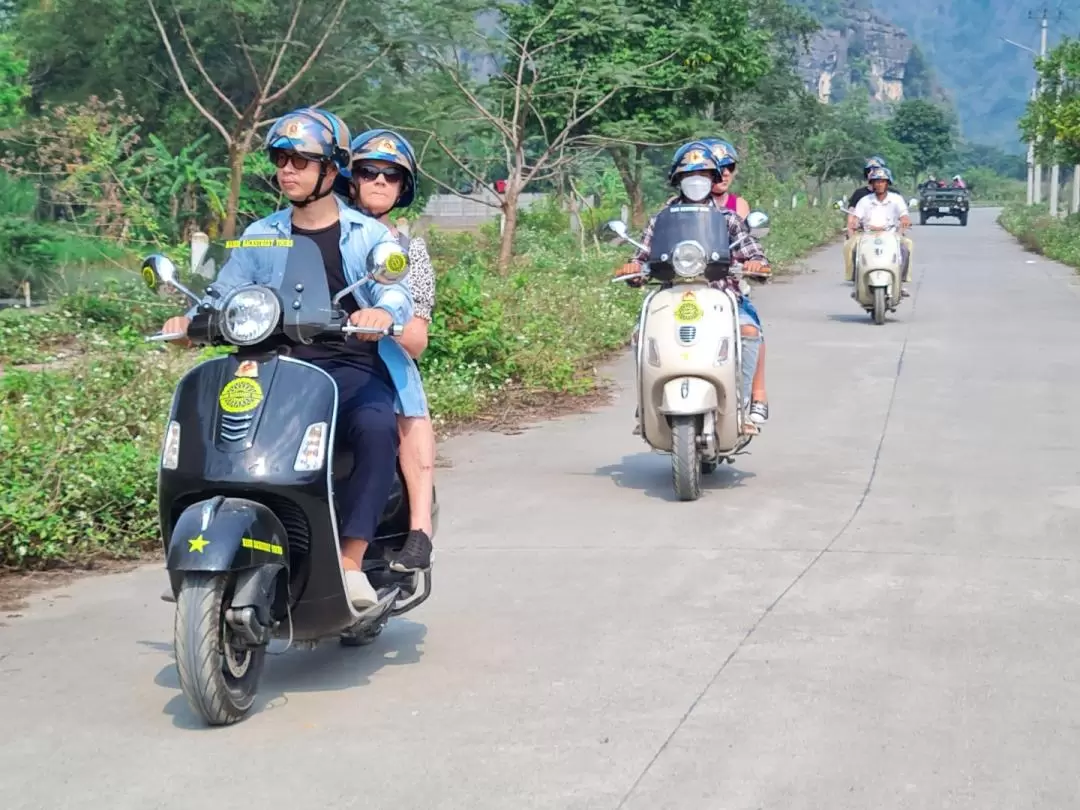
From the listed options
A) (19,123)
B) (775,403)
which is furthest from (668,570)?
(19,123)

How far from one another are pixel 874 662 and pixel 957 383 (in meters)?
7.51

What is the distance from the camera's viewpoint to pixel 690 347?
8.28 meters

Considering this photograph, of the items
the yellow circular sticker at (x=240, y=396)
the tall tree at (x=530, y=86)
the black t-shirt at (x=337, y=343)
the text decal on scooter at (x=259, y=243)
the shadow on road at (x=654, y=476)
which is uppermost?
the tall tree at (x=530, y=86)

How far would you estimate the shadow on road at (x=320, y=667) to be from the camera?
5090mm

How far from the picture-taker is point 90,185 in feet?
54.4

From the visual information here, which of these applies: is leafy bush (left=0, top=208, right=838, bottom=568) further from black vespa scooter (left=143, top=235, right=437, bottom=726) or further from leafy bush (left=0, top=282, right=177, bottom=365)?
black vespa scooter (left=143, top=235, right=437, bottom=726)

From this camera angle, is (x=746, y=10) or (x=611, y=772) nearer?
(x=611, y=772)

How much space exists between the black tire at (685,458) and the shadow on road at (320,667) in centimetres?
239

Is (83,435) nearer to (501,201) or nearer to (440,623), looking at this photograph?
(440,623)

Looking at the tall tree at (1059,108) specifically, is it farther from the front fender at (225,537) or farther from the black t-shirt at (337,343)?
the front fender at (225,537)

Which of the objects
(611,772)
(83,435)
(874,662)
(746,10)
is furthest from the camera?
(746,10)

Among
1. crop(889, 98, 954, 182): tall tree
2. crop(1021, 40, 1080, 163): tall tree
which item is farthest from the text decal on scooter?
crop(889, 98, 954, 182): tall tree

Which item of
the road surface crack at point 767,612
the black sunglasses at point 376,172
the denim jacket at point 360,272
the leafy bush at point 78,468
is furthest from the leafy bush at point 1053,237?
the denim jacket at point 360,272

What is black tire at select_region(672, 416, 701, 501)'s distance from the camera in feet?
26.6
